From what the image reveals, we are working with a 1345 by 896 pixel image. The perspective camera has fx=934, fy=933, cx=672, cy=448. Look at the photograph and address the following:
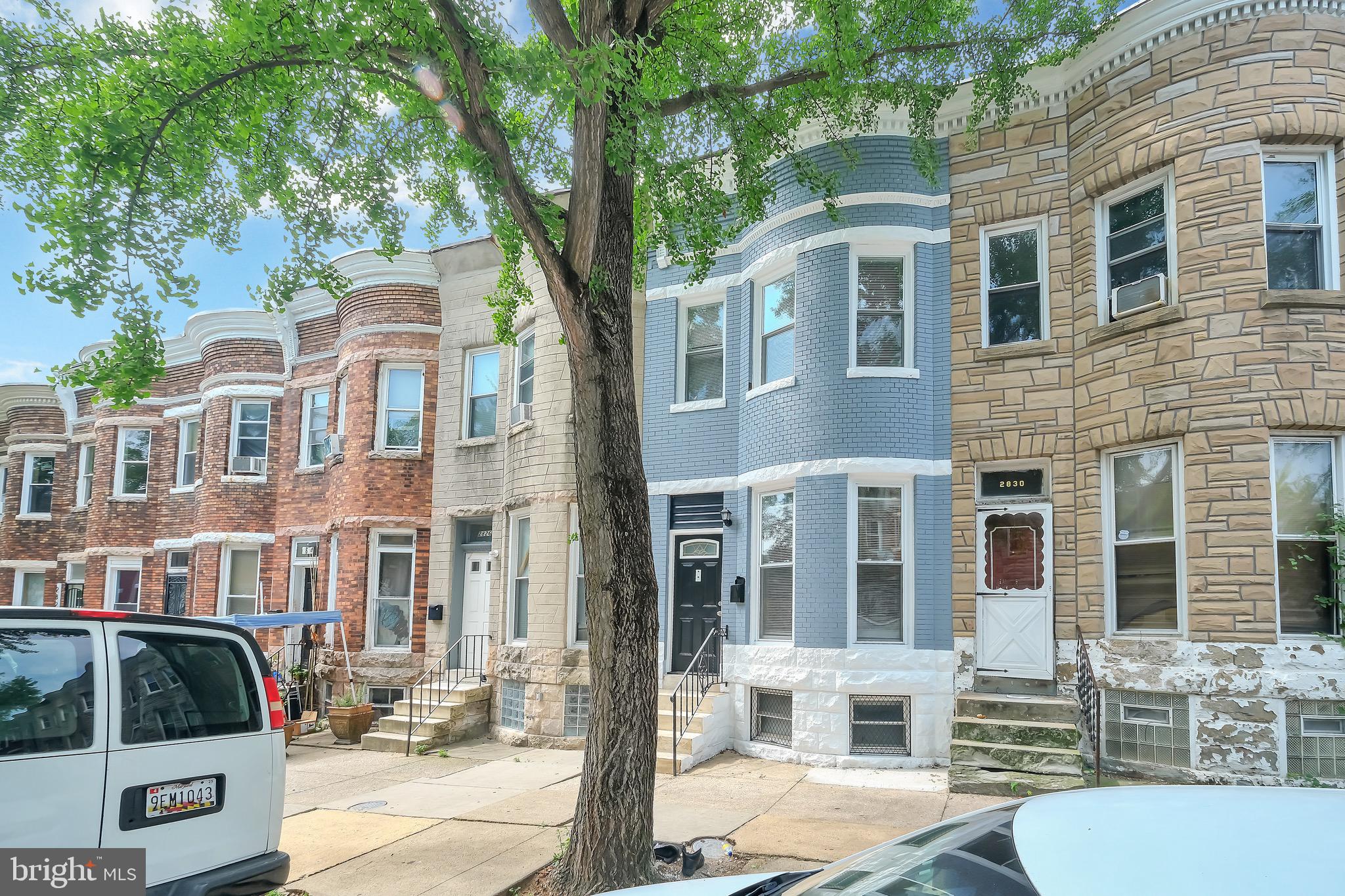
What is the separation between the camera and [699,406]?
44.4ft

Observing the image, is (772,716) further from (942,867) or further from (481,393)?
(942,867)

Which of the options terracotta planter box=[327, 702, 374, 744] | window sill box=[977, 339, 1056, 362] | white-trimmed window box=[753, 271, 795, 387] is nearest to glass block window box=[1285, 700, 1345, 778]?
window sill box=[977, 339, 1056, 362]

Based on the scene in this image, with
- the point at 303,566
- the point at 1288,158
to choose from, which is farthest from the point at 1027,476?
the point at 303,566

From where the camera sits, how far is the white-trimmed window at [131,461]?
24312 millimetres

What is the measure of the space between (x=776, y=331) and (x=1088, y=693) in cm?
588

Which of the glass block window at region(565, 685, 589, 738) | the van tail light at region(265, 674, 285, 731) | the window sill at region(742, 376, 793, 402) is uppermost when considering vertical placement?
the window sill at region(742, 376, 793, 402)

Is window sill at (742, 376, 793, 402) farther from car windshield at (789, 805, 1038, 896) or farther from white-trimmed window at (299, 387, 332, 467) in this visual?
white-trimmed window at (299, 387, 332, 467)

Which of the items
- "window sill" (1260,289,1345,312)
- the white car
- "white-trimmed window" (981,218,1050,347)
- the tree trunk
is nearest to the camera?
the white car

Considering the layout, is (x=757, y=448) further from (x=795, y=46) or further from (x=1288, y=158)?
(x=1288, y=158)

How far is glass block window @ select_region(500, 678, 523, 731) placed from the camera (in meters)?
14.1

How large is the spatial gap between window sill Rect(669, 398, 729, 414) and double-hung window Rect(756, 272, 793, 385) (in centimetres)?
76

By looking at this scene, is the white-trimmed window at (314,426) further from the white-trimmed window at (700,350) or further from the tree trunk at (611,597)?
the tree trunk at (611,597)

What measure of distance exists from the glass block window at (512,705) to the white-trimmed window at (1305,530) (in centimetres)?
989

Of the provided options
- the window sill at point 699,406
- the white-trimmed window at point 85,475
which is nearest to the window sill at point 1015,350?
the window sill at point 699,406
